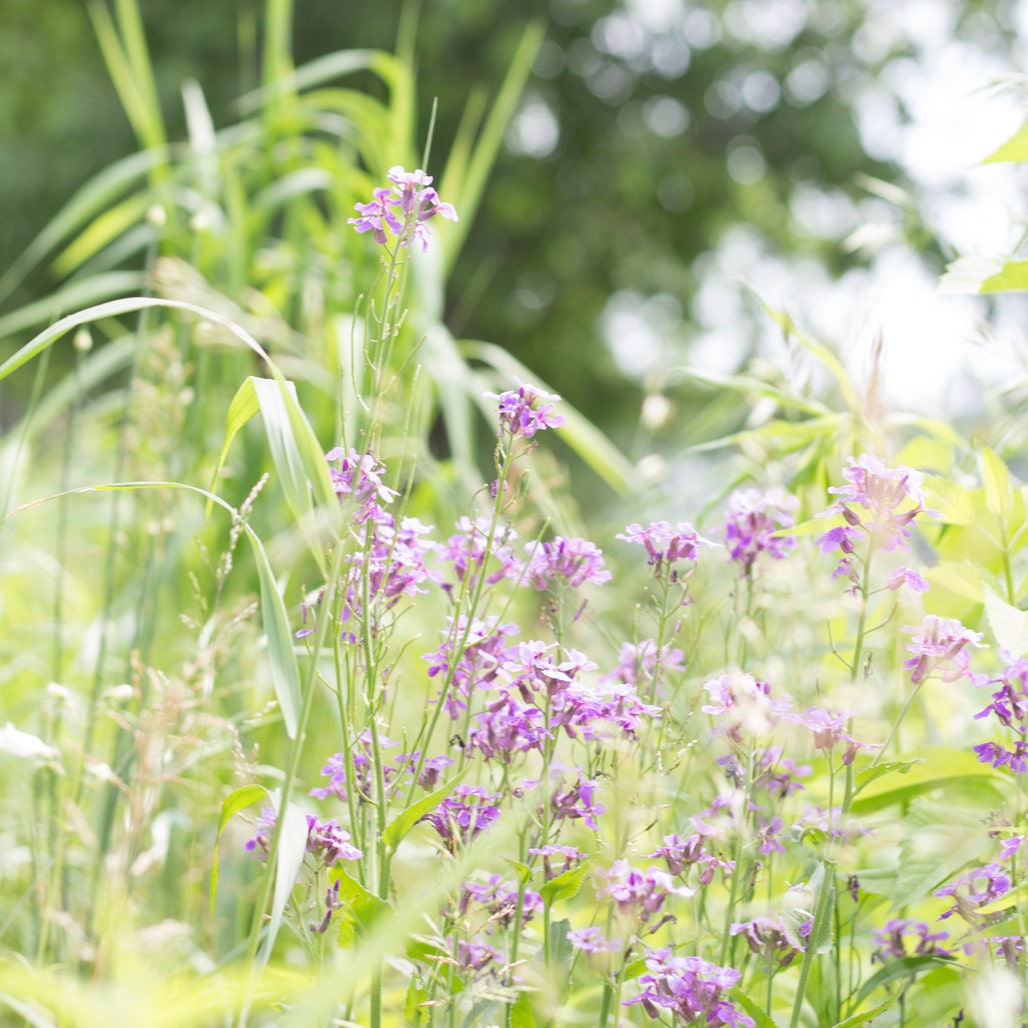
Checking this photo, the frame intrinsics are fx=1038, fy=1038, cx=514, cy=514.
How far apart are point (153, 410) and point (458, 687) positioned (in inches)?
36.1

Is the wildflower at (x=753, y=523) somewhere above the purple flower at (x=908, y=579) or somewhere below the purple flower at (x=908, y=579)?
above

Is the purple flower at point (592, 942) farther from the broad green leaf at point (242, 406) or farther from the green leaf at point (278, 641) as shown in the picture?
the broad green leaf at point (242, 406)

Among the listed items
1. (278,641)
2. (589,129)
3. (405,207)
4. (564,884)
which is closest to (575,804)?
(564,884)

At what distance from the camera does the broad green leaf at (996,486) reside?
110 cm

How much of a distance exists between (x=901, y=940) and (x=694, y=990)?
1.16 ft

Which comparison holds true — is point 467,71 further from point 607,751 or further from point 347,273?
point 607,751

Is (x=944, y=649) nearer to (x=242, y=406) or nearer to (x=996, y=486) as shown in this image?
(x=996, y=486)

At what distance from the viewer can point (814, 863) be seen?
43.3 inches

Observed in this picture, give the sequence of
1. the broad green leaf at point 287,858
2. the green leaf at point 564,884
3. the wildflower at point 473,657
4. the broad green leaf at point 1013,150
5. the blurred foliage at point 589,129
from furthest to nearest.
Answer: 1. the blurred foliage at point 589,129
2. the broad green leaf at point 1013,150
3. the wildflower at point 473,657
4. the green leaf at point 564,884
5. the broad green leaf at point 287,858

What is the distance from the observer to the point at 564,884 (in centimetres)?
84

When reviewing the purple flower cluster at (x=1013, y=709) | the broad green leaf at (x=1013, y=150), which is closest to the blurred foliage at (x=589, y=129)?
the broad green leaf at (x=1013, y=150)

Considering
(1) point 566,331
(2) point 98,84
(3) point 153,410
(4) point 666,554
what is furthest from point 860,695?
(2) point 98,84

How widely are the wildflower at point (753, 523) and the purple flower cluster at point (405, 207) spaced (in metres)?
0.43

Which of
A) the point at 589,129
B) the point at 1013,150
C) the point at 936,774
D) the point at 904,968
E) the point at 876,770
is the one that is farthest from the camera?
the point at 589,129
